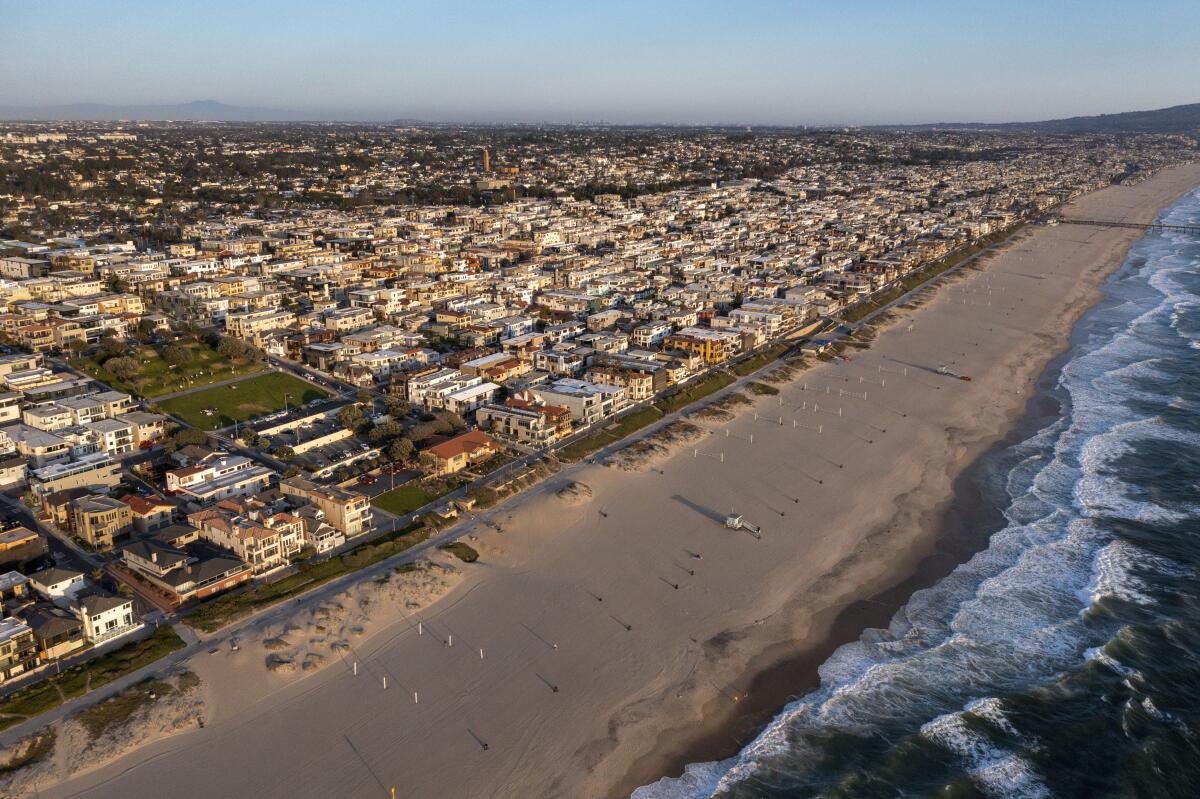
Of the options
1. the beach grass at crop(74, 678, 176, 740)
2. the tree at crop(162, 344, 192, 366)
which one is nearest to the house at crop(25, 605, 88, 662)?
the beach grass at crop(74, 678, 176, 740)

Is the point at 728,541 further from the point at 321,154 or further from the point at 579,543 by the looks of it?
the point at 321,154

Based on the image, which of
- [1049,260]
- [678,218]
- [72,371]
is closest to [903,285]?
[1049,260]

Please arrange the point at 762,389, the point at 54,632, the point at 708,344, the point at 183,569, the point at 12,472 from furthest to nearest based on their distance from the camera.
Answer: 1. the point at 708,344
2. the point at 762,389
3. the point at 12,472
4. the point at 183,569
5. the point at 54,632

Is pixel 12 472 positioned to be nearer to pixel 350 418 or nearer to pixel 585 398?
pixel 350 418

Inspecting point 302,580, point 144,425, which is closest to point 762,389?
point 302,580

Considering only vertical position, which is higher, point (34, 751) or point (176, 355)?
point (176, 355)

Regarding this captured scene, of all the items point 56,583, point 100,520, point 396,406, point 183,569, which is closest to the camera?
point 56,583

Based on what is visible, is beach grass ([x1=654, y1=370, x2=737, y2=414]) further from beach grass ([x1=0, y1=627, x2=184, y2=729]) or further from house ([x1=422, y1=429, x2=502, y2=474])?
beach grass ([x1=0, y1=627, x2=184, y2=729])
